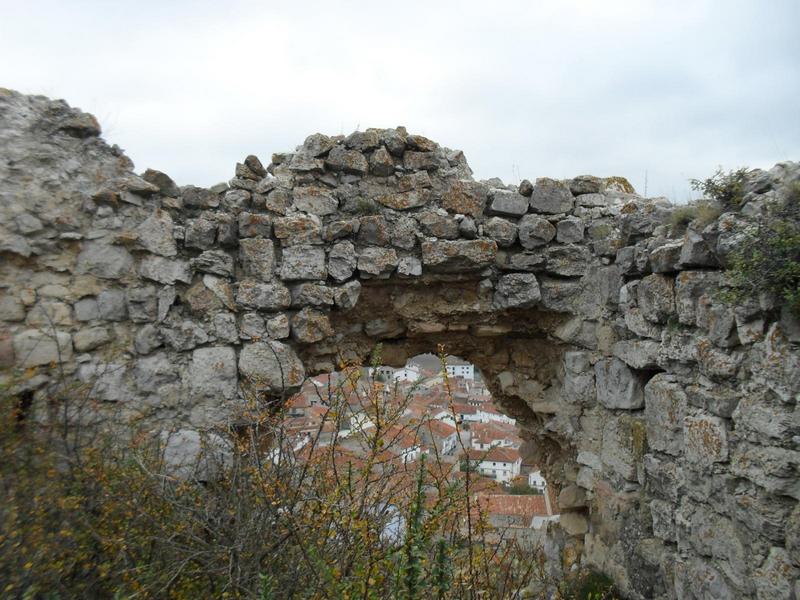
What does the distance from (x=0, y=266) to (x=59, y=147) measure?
0.90 metres

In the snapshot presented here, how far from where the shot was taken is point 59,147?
3939 millimetres

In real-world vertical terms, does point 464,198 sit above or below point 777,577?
above

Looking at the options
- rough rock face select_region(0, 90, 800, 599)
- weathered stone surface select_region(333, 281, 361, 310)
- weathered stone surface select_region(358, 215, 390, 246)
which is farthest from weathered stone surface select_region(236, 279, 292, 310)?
weathered stone surface select_region(358, 215, 390, 246)

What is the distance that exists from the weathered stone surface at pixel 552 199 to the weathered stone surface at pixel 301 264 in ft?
5.76

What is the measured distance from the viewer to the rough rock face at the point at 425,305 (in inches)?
120

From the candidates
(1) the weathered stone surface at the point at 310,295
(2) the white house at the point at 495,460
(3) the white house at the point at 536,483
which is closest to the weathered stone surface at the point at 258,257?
(1) the weathered stone surface at the point at 310,295

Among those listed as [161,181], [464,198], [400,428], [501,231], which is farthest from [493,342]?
[161,181]

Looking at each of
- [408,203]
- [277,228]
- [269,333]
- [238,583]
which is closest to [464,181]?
[408,203]

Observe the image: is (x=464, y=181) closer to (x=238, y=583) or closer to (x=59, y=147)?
(x=59, y=147)

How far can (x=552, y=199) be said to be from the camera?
4.52 metres

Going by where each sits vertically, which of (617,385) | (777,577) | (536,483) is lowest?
(536,483)

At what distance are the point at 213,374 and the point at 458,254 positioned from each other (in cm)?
194

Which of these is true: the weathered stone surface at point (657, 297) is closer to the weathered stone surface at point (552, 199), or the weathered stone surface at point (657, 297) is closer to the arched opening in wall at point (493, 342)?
the arched opening in wall at point (493, 342)

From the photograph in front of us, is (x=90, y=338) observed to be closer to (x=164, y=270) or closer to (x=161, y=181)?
(x=164, y=270)
